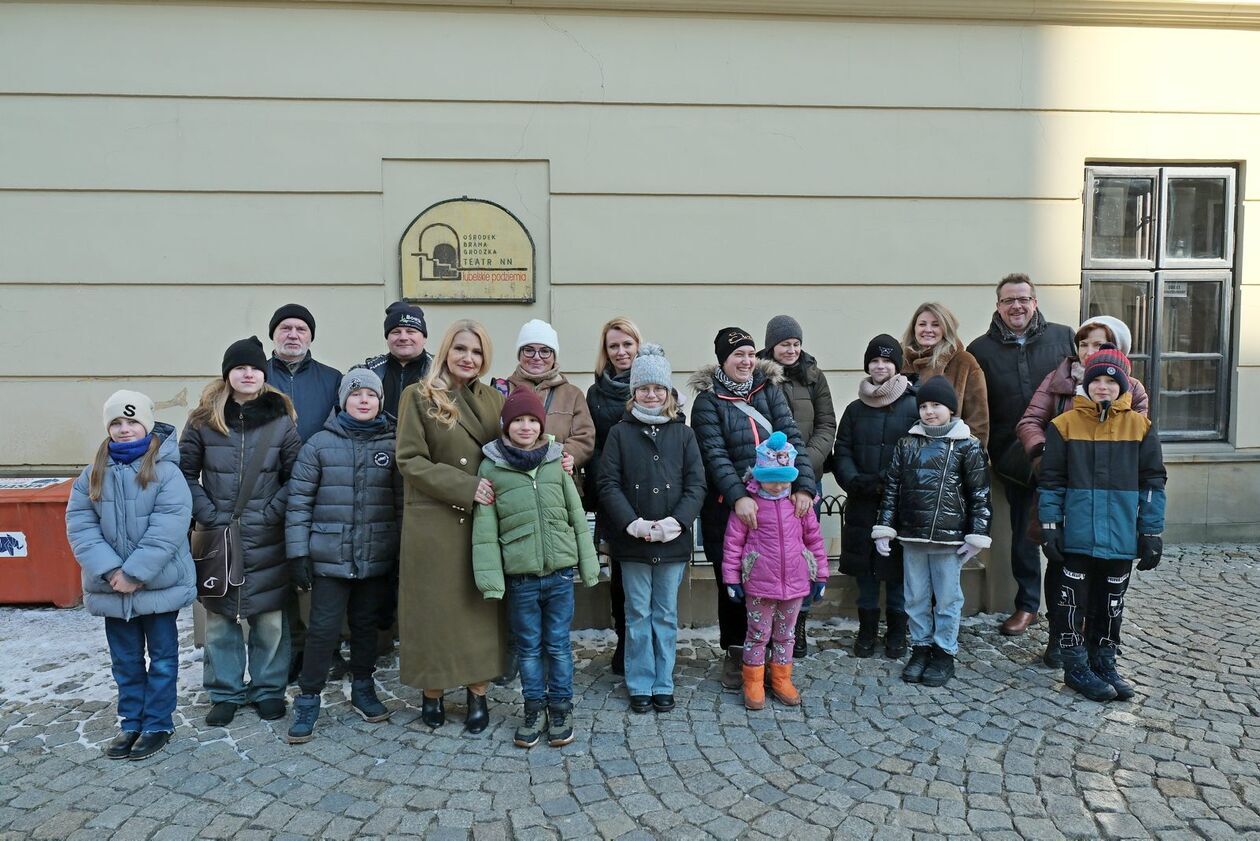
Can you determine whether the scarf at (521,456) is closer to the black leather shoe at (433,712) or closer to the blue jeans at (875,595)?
the black leather shoe at (433,712)

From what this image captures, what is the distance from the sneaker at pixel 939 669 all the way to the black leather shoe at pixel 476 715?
6.84ft

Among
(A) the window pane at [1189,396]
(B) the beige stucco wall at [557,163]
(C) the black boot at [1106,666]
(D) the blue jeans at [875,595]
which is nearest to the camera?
(C) the black boot at [1106,666]

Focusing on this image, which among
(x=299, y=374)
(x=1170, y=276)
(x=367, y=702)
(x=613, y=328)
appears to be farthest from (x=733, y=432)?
(x=1170, y=276)

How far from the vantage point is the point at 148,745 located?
323 centimetres

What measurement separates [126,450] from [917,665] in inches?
144

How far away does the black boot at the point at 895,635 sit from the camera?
13.7 ft

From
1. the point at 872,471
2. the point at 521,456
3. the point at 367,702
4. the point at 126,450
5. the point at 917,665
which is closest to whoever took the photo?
the point at 126,450

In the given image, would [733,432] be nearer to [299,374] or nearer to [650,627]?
→ [650,627]

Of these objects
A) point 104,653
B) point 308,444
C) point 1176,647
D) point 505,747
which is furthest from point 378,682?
point 1176,647

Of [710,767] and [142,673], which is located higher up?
[142,673]

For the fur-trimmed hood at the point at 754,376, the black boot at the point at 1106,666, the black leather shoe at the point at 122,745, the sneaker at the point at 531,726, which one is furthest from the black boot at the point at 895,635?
the black leather shoe at the point at 122,745

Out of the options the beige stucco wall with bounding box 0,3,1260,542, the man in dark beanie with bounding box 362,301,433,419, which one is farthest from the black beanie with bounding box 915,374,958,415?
the man in dark beanie with bounding box 362,301,433,419

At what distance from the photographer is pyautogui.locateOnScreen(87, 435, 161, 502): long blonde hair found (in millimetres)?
3168

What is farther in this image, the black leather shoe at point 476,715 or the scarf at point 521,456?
the black leather shoe at point 476,715
